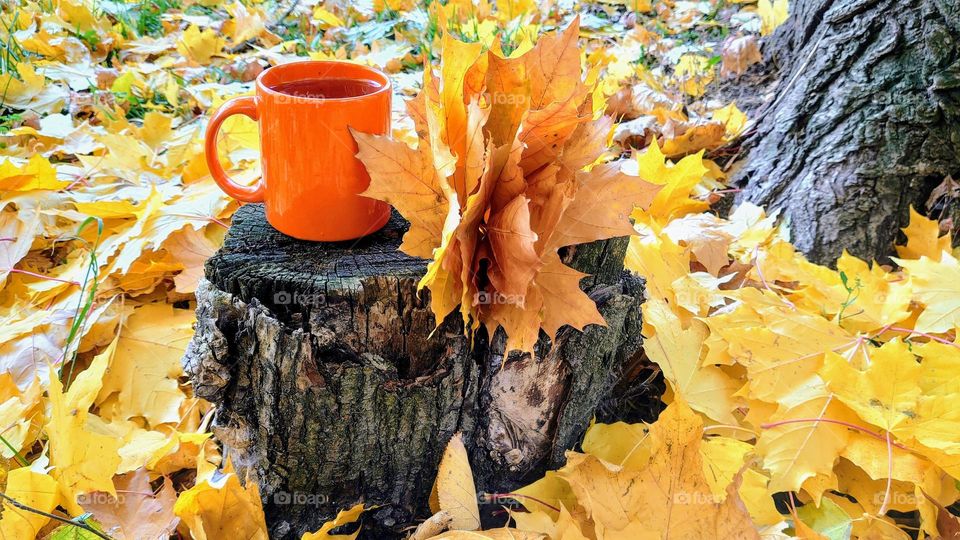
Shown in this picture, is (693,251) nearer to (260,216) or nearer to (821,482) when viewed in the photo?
(821,482)

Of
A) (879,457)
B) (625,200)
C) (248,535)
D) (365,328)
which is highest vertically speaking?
(625,200)

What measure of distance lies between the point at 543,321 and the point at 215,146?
1.72ft

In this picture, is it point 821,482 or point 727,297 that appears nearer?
point 821,482

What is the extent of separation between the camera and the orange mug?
861mm

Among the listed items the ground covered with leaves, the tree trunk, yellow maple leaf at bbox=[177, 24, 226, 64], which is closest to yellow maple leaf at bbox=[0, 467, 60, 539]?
the ground covered with leaves

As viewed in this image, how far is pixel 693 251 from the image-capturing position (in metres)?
1.38

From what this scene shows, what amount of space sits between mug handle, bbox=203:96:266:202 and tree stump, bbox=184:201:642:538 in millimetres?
50

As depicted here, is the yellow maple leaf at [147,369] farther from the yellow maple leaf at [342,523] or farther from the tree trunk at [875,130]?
the tree trunk at [875,130]

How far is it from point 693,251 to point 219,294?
91 centimetres

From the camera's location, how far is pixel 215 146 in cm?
97

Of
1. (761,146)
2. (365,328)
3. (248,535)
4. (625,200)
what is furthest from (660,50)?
(248,535)

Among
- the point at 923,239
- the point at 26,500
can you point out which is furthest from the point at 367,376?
the point at 923,239

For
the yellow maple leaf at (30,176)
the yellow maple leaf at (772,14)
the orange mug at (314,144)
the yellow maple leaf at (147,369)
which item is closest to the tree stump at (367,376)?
the orange mug at (314,144)

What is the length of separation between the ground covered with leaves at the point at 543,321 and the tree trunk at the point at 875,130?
8 centimetres
